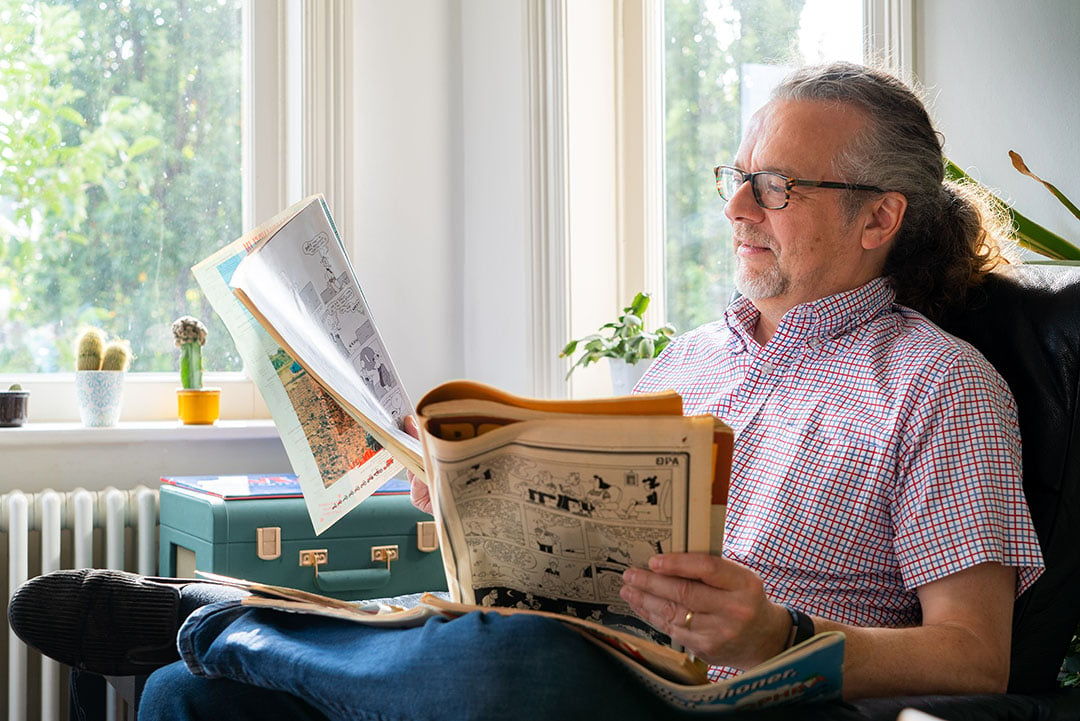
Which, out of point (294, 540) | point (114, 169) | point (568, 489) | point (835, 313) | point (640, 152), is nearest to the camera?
point (568, 489)

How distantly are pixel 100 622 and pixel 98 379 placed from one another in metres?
1.08

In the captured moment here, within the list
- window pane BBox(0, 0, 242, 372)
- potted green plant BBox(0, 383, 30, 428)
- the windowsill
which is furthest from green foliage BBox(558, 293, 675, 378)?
potted green plant BBox(0, 383, 30, 428)

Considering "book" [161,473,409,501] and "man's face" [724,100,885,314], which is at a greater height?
"man's face" [724,100,885,314]

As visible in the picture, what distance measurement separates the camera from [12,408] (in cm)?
212

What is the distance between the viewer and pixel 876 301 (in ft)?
4.09

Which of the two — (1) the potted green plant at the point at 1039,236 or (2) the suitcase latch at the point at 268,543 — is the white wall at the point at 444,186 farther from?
(1) the potted green plant at the point at 1039,236

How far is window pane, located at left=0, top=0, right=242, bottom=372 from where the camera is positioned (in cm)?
228

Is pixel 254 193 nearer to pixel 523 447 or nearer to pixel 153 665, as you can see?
pixel 153 665

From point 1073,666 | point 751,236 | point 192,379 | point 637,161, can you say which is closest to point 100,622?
point 751,236

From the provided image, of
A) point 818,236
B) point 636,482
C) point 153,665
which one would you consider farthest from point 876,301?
point 153,665

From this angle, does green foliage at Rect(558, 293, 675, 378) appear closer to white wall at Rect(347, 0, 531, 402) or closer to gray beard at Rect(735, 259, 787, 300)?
white wall at Rect(347, 0, 531, 402)

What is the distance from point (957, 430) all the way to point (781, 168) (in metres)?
0.40

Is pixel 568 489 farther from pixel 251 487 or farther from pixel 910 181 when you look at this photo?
pixel 251 487

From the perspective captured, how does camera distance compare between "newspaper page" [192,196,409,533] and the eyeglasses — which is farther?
the eyeglasses
